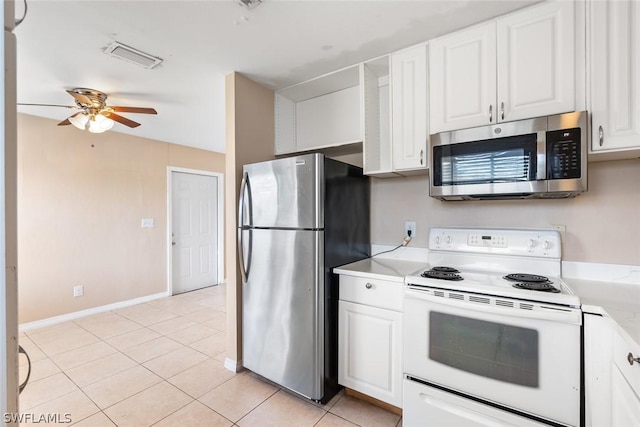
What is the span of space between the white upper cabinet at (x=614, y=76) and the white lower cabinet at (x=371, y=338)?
1.31 metres

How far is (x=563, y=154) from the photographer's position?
1496mm

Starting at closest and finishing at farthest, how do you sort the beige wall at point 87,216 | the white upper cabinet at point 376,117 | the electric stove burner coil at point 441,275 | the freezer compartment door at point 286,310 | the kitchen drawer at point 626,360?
the kitchen drawer at point 626,360
the electric stove burner coil at point 441,275
the freezer compartment door at point 286,310
the white upper cabinet at point 376,117
the beige wall at point 87,216

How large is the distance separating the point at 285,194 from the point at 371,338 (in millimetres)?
1132

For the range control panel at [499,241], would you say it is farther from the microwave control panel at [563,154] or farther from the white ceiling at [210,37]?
the white ceiling at [210,37]

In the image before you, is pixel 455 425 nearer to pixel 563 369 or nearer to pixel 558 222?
pixel 563 369

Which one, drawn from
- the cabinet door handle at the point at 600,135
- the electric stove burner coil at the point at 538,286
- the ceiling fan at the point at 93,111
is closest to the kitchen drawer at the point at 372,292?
the electric stove burner coil at the point at 538,286

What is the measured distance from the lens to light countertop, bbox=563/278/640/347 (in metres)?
1.04

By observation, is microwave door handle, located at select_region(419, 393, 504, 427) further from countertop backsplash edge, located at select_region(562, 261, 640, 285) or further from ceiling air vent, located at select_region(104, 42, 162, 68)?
ceiling air vent, located at select_region(104, 42, 162, 68)

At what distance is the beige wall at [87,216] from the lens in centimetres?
323

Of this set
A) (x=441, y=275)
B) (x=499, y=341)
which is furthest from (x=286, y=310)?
(x=499, y=341)

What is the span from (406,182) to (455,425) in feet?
5.29

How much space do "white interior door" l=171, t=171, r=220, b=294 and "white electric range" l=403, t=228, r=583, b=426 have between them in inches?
161

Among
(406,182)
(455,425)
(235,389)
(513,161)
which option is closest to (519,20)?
(513,161)

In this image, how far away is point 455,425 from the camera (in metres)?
1.51
